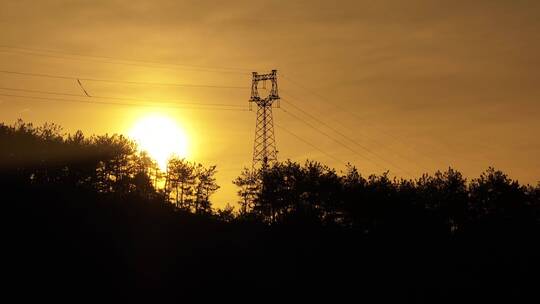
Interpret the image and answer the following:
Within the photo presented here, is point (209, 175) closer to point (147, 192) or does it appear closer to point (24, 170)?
point (147, 192)

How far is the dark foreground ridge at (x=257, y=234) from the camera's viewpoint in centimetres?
5062

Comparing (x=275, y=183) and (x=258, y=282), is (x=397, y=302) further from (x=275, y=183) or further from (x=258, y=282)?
(x=275, y=183)

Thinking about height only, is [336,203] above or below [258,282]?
above

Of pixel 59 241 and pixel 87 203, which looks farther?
pixel 87 203

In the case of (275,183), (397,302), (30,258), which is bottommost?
(397,302)

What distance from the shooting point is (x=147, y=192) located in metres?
102

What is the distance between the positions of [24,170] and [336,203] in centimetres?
4493

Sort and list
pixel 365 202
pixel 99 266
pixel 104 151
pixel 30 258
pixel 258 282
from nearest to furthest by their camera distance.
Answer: pixel 30 258 → pixel 99 266 → pixel 258 282 → pixel 365 202 → pixel 104 151

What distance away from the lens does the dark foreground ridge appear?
166 ft

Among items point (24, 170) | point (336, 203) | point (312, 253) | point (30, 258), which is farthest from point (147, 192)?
point (30, 258)

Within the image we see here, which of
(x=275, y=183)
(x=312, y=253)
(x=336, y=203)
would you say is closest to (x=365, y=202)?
(x=336, y=203)

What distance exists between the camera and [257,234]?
74.9 metres

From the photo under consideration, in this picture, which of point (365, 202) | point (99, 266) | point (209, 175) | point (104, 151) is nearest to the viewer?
point (99, 266)

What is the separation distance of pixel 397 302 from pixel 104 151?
54822 mm
